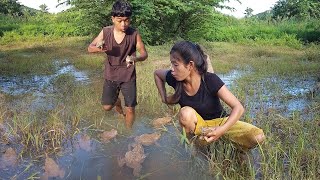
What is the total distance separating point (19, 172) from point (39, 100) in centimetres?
302

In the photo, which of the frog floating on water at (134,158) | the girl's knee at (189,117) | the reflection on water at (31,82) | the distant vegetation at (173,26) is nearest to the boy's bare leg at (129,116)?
the frog floating on water at (134,158)

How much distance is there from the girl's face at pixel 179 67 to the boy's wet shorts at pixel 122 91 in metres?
1.49

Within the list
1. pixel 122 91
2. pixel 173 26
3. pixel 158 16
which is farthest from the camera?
pixel 173 26

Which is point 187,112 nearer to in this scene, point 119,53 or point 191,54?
point 191,54

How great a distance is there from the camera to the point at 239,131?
324 centimetres

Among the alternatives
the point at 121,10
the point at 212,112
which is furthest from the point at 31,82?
the point at 212,112

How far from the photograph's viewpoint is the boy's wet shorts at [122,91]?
4.54 m

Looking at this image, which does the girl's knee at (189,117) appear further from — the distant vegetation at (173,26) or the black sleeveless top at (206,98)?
the distant vegetation at (173,26)

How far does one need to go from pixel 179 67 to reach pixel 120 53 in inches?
57.8

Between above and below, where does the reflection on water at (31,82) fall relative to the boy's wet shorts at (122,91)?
below

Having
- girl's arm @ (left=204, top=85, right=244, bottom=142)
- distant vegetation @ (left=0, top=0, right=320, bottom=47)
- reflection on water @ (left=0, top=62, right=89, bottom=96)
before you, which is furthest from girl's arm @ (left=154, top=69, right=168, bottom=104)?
distant vegetation @ (left=0, top=0, right=320, bottom=47)

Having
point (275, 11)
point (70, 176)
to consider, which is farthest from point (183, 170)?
point (275, 11)

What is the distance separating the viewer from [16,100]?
632 cm

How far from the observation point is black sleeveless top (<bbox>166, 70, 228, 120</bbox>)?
122 inches
